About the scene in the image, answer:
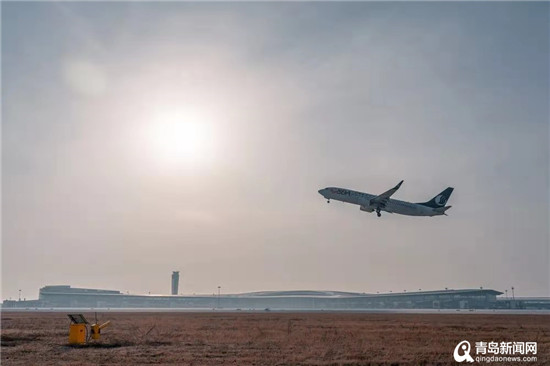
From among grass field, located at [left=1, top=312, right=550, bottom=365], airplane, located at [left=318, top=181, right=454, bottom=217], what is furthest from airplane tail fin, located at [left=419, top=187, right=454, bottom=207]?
grass field, located at [left=1, top=312, right=550, bottom=365]

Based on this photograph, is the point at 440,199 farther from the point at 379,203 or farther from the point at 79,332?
the point at 79,332

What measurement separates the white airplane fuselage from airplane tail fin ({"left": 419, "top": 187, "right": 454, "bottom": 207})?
504 cm

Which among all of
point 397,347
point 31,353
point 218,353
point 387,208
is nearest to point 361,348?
point 397,347

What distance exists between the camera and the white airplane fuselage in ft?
298

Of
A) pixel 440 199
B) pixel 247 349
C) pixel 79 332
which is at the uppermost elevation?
pixel 440 199

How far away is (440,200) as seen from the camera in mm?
102562

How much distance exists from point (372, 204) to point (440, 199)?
20531mm

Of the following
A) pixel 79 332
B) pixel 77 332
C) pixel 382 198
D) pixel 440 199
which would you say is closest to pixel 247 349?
pixel 79 332

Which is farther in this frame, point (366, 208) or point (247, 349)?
point (366, 208)

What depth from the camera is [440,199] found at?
337 ft

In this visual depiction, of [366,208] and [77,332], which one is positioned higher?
[366,208]

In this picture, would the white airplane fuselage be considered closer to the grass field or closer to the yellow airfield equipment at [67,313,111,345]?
the grass field

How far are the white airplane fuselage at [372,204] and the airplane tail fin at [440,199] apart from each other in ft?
16.5

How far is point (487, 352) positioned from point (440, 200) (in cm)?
6767
